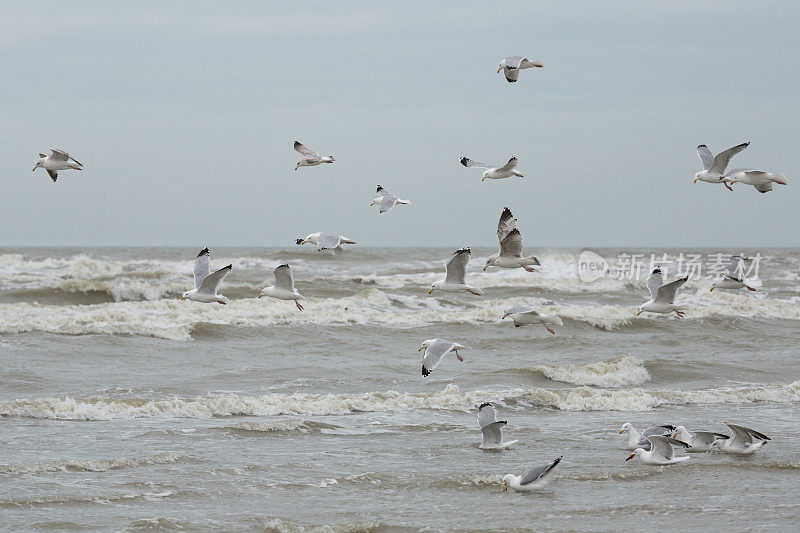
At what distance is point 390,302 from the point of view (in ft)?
80.9

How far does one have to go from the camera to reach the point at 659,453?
920cm

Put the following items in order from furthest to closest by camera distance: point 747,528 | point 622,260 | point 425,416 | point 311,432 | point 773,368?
point 622,260 → point 773,368 → point 425,416 → point 311,432 → point 747,528

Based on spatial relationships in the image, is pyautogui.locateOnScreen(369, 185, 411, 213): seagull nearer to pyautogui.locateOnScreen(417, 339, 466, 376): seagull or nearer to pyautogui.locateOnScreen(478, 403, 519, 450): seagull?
pyautogui.locateOnScreen(417, 339, 466, 376): seagull

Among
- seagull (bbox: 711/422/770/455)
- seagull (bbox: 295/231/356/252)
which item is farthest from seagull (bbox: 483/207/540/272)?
seagull (bbox: 711/422/770/455)

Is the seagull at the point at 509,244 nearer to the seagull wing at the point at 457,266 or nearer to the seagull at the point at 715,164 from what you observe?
the seagull wing at the point at 457,266

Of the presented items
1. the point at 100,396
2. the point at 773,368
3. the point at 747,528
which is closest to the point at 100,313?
the point at 100,396

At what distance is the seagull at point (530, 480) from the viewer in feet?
26.7

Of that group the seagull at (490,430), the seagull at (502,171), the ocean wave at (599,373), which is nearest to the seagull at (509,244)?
the seagull at (502,171)

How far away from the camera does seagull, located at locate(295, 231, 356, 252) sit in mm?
10852

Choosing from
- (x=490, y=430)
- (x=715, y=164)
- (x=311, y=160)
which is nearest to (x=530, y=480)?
(x=490, y=430)

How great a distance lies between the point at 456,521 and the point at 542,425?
406cm

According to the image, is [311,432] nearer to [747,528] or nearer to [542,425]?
[542,425]

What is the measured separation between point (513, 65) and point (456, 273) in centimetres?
281

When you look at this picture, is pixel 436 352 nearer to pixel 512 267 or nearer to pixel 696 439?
pixel 512 267
